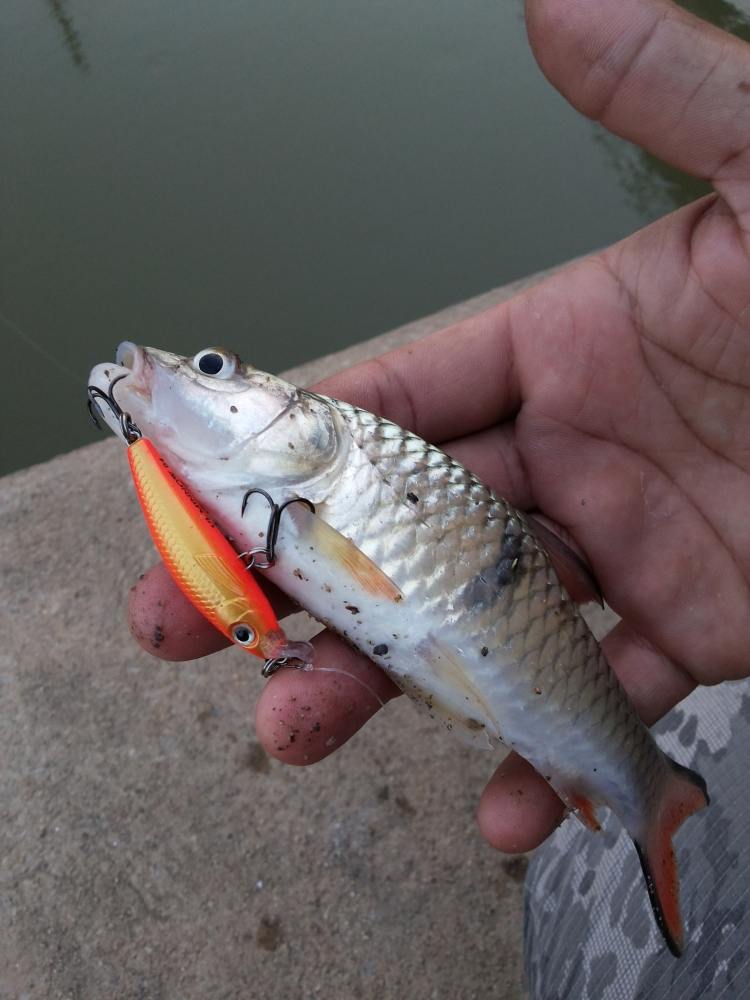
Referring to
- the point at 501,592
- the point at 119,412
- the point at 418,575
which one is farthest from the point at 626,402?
the point at 119,412

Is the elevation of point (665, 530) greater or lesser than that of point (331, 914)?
greater

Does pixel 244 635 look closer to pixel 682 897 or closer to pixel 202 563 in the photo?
pixel 202 563

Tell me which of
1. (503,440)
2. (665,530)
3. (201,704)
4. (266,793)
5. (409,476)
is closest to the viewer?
(409,476)

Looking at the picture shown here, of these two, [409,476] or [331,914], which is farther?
A: [331,914]

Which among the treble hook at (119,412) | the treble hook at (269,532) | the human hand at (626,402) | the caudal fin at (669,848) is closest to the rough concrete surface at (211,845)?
the human hand at (626,402)

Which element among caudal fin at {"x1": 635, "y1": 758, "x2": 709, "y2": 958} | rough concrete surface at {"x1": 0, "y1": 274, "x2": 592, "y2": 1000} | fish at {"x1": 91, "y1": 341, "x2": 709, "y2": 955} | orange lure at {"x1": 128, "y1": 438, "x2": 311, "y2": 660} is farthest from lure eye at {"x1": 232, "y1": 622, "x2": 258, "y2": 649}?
rough concrete surface at {"x1": 0, "y1": 274, "x2": 592, "y2": 1000}

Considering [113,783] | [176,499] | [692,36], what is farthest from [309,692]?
[692,36]

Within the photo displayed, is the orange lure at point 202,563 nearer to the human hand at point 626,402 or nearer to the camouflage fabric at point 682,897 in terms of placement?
the human hand at point 626,402

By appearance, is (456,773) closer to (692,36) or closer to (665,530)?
(665,530)
